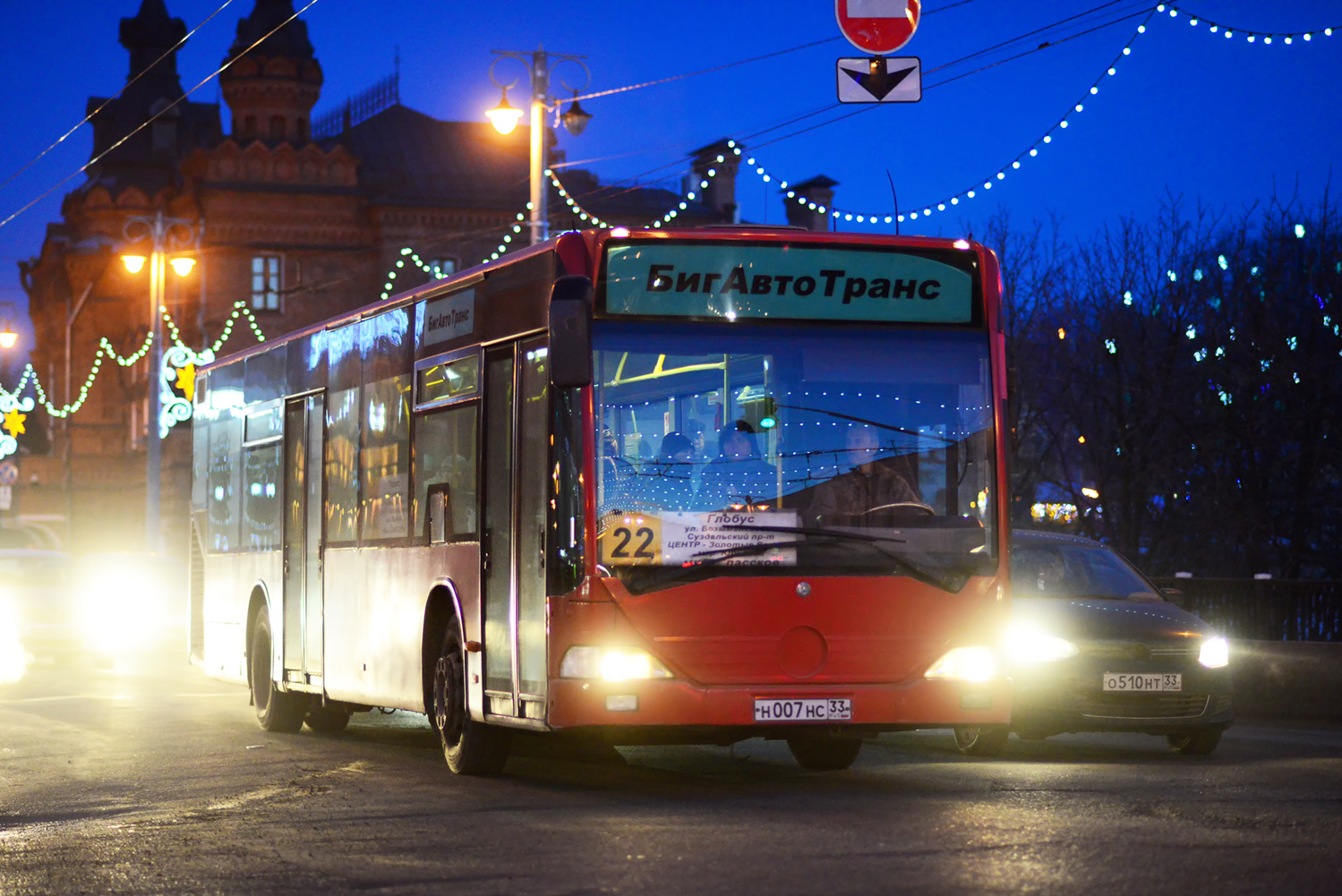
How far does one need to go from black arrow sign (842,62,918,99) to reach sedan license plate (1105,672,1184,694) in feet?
17.9

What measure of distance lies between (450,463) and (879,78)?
627 cm

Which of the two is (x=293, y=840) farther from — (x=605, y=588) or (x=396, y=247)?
(x=396, y=247)

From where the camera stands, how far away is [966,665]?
10.9 m

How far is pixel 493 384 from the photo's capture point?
11.7 meters

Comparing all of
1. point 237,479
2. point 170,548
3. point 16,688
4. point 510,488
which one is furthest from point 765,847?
point 170,548

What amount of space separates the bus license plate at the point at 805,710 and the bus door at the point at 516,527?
3.76ft

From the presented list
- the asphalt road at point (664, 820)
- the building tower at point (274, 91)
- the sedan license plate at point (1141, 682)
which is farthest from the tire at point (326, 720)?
the building tower at point (274, 91)

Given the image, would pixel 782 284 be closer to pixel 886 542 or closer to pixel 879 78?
pixel 886 542

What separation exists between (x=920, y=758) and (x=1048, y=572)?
8.13ft

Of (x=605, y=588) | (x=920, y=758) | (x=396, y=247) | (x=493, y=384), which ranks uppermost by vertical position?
(x=396, y=247)

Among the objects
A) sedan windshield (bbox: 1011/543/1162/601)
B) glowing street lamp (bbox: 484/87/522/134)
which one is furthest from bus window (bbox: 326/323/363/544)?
glowing street lamp (bbox: 484/87/522/134)

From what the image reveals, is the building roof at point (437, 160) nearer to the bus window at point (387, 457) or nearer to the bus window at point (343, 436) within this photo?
the bus window at point (343, 436)

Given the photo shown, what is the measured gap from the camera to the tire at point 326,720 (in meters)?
16.3

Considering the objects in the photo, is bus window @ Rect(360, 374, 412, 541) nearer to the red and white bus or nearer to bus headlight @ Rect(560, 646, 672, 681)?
the red and white bus
